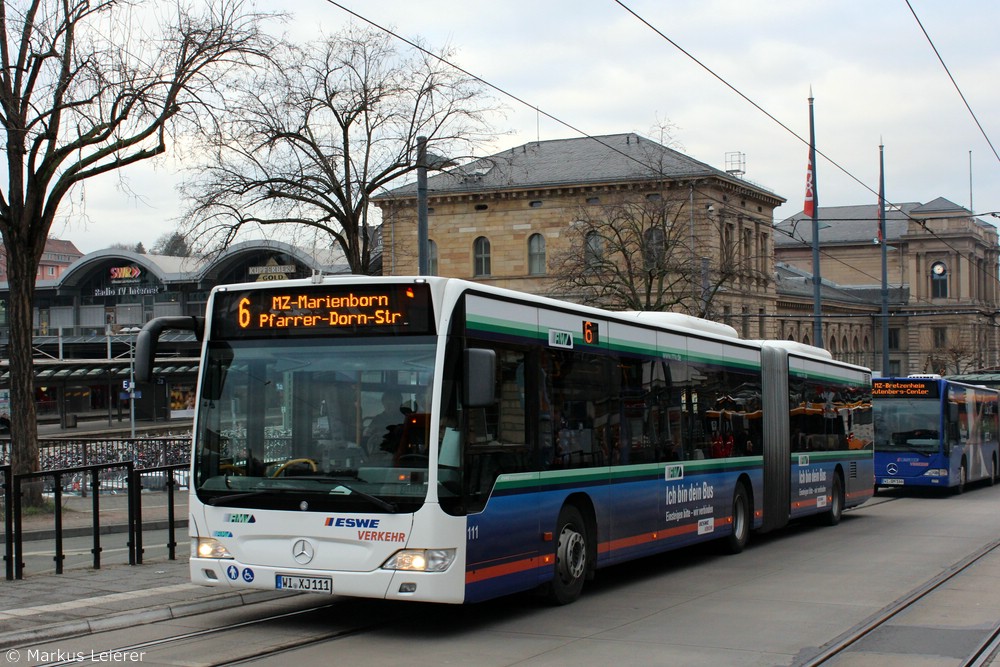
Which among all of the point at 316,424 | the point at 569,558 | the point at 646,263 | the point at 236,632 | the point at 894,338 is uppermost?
the point at 894,338

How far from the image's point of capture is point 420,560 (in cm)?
938

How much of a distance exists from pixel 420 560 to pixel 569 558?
2467 mm

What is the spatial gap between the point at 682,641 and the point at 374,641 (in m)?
2.47

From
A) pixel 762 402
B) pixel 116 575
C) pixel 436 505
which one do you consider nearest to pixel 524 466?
pixel 436 505

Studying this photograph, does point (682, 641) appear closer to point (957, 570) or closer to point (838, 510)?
point (957, 570)

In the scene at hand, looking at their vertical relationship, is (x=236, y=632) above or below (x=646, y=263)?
below

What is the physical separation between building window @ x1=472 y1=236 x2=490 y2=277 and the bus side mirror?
57.8 metres

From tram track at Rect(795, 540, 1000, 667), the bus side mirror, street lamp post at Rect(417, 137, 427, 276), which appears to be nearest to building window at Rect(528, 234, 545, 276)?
street lamp post at Rect(417, 137, 427, 276)

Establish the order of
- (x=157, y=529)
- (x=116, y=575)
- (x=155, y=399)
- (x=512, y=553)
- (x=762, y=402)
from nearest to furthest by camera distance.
→ (x=512, y=553)
(x=116, y=575)
(x=762, y=402)
(x=157, y=529)
(x=155, y=399)

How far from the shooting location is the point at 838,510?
21781 millimetres

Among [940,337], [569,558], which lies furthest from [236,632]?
[940,337]

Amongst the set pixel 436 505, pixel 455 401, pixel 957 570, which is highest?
pixel 455 401

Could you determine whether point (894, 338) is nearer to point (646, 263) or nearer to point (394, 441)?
point (646, 263)

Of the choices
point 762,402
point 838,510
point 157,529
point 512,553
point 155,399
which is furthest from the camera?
point 155,399
